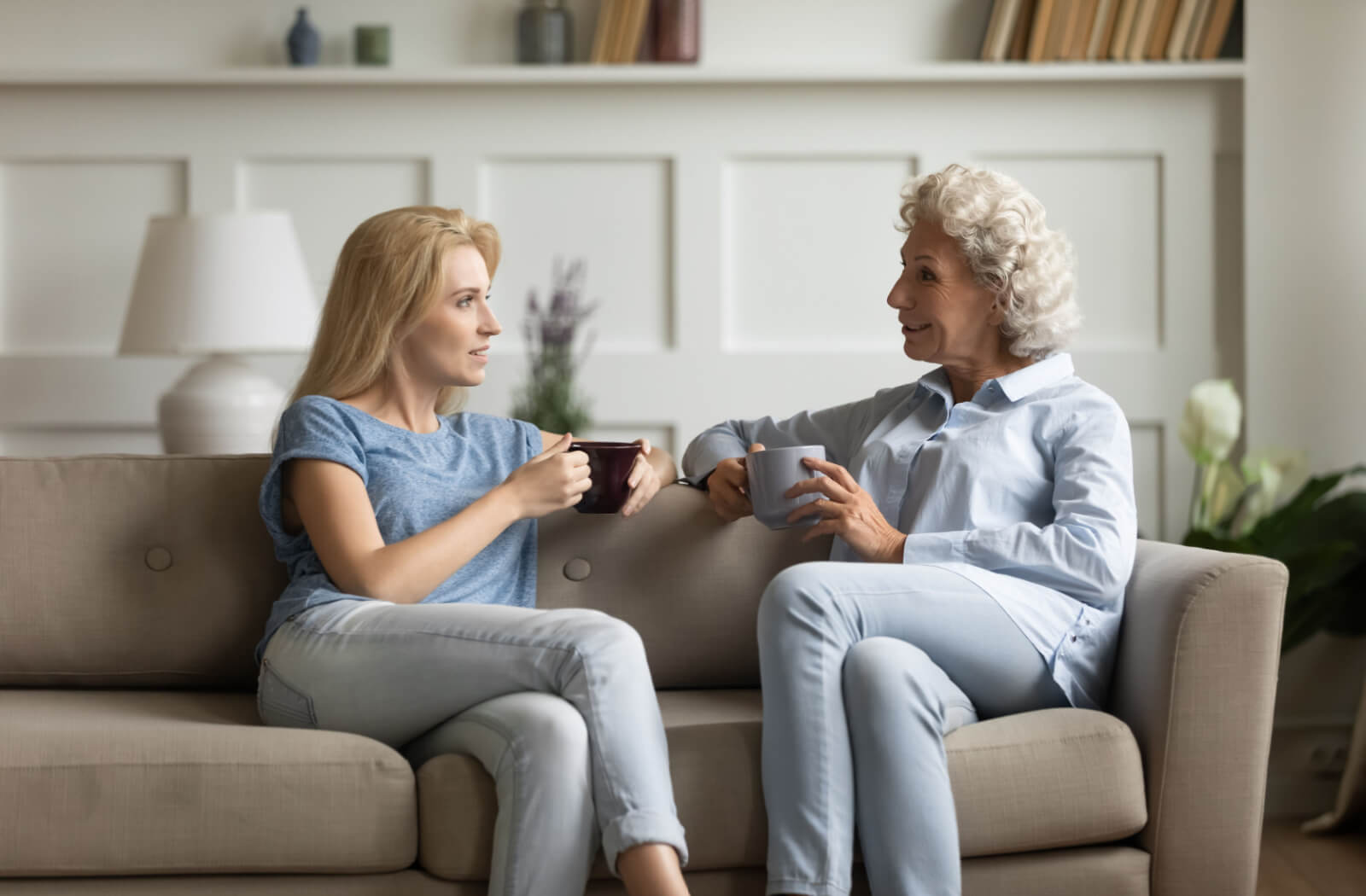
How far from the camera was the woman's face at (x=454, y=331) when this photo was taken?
1.81 meters

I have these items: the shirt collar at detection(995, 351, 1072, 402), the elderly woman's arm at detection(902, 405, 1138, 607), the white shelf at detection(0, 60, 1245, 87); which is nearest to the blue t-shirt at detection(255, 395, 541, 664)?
the elderly woman's arm at detection(902, 405, 1138, 607)

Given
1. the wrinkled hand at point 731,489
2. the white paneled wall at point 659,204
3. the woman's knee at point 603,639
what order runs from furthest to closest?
the white paneled wall at point 659,204 → the wrinkled hand at point 731,489 → the woman's knee at point 603,639

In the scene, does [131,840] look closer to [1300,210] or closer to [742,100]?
[742,100]

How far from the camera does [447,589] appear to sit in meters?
1.76

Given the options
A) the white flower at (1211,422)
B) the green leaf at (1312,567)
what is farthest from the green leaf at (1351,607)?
the white flower at (1211,422)

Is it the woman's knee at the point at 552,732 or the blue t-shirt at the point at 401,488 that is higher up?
the blue t-shirt at the point at 401,488

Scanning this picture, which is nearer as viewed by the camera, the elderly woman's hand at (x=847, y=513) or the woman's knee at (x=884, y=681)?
the woman's knee at (x=884, y=681)

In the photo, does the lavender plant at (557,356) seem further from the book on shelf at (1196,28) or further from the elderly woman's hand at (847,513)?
the book on shelf at (1196,28)

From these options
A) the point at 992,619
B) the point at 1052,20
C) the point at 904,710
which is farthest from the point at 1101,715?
the point at 1052,20

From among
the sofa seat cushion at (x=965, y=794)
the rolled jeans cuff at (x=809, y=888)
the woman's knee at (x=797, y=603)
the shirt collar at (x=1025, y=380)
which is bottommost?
the rolled jeans cuff at (x=809, y=888)

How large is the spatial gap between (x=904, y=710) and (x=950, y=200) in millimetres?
752

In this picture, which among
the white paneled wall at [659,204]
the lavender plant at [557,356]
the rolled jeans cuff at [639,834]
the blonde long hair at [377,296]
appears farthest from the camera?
the white paneled wall at [659,204]

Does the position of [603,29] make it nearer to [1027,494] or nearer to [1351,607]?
[1027,494]

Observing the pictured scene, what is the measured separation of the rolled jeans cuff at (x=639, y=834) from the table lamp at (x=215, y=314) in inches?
67.8
